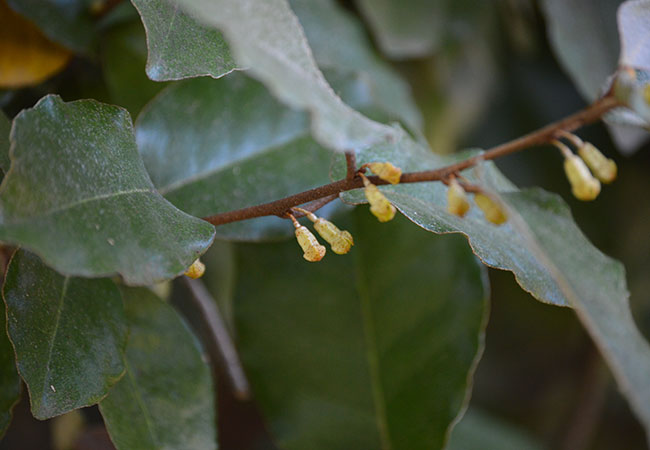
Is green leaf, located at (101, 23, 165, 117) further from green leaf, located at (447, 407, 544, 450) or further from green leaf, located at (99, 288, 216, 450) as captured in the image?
green leaf, located at (447, 407, 544, 450)

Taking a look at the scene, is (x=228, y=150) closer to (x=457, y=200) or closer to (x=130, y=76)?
(x=130, y=76)

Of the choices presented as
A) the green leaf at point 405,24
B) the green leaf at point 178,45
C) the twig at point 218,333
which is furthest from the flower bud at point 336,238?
the green leaf at point 405,24

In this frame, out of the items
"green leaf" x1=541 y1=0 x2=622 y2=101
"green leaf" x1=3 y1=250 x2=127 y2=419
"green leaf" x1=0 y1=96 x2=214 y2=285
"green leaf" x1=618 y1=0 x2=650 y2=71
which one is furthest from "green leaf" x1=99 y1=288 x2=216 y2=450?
"green leaf" x1=541 y1=0 x2=622 y2=101

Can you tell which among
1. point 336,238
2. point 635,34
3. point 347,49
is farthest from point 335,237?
point 347,49

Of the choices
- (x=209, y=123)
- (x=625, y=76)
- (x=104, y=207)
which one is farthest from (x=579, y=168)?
(x=209, y=123)

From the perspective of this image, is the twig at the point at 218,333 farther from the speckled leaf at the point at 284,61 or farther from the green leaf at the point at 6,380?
the speckled leaf at the point at 284,61
